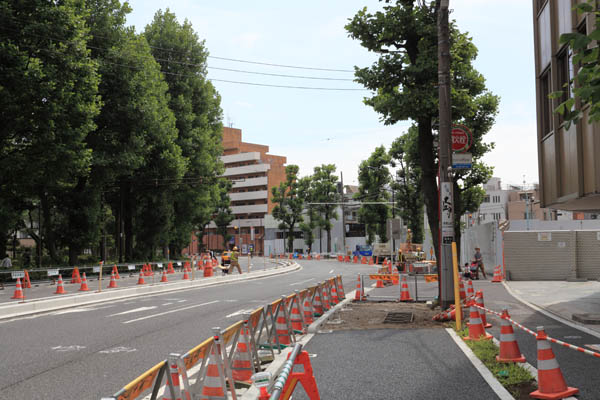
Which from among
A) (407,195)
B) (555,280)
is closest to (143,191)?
(407,195)

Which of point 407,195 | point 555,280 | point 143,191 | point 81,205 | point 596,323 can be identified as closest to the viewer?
point 596,323

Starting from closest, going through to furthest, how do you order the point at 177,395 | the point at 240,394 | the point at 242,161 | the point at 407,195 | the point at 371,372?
the point at 177,395
the point at 240,394
the point at 371,372
the point at 407,195
the point at 242,161

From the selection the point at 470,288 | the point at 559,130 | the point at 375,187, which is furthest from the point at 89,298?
the point at 375,187

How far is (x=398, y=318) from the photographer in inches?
520

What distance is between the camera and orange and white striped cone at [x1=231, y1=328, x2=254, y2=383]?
718 cm

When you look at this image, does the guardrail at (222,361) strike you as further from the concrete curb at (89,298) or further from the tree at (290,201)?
the tree at (290,201)

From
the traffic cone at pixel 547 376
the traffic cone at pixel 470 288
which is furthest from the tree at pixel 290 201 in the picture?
the traffic cone at pixel 547 376

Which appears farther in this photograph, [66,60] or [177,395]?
[66,60]

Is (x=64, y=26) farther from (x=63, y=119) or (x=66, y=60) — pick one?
(x=63, y=119)

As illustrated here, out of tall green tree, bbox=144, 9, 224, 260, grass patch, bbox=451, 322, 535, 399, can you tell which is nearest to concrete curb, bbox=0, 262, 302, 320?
grass patch, bbox=451, 322, 535, 399

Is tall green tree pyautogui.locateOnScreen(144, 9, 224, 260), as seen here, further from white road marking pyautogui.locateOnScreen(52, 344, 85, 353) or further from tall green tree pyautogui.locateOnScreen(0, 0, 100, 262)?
white road marking pyautogui.locateOnScreen(52, 344, 85, 353)

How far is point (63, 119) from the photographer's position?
28.0 metres

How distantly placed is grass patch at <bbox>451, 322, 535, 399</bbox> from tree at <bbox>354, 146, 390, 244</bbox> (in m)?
51.1

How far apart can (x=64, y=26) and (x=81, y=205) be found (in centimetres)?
1169
